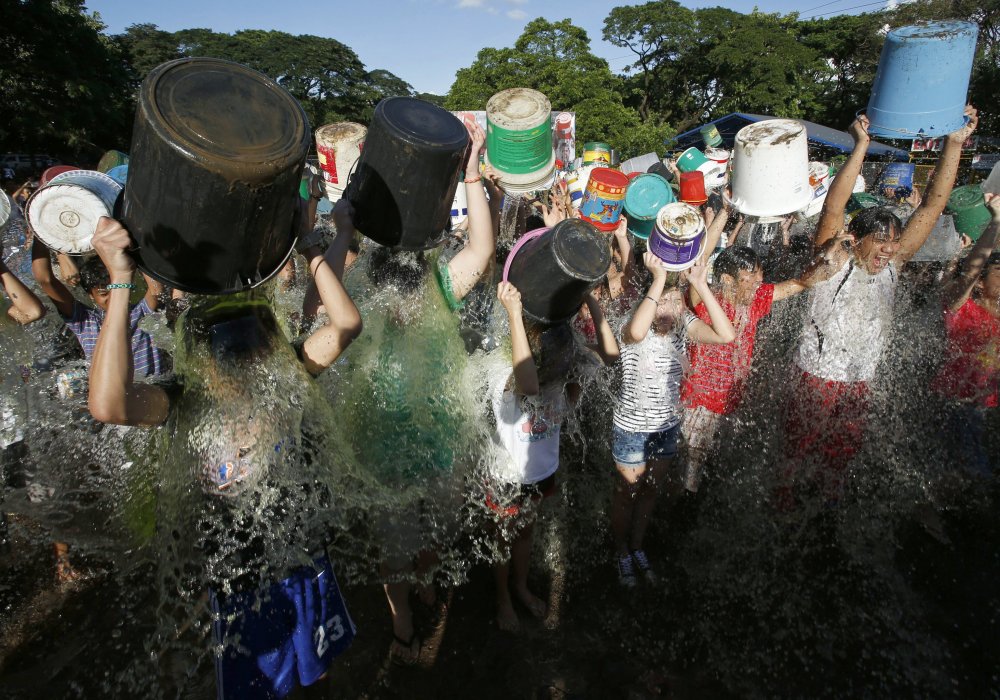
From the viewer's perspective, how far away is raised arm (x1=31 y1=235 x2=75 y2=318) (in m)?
2.63

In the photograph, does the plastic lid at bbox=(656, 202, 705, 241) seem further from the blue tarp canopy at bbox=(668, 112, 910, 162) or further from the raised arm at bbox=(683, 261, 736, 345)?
the blue tarp canopy at bbox=(668, 112, 910, 162)

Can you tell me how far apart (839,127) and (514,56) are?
17734 mm

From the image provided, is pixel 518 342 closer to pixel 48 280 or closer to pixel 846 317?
pixel 846 317

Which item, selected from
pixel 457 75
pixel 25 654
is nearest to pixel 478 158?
pixel 25 654

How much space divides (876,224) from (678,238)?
117 cm

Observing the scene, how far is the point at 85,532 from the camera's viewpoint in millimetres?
2652

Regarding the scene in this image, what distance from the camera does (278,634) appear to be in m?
1.85

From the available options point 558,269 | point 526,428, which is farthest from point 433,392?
point 558,269

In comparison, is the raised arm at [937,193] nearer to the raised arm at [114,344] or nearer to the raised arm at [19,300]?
the raised arm at [114,344]

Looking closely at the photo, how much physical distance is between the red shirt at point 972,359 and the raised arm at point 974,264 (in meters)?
0.07

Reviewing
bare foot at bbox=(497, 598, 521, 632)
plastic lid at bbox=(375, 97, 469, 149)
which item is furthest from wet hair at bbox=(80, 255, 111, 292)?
bare foot at bbox=(497, 598, 521, 632)

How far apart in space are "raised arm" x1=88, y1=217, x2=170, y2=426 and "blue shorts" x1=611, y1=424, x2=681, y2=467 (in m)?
2.15

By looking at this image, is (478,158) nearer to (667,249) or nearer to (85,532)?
(667,249)

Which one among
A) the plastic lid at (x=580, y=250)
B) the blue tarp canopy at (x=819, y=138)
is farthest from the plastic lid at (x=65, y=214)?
the blue tarp canopy at (x=819, y=138)
